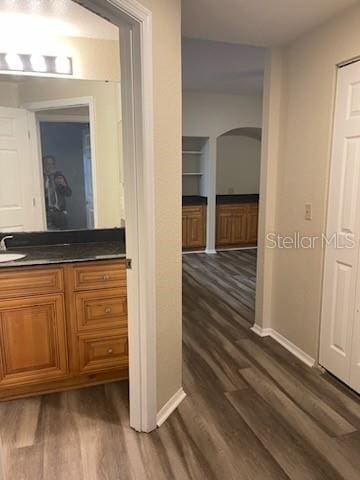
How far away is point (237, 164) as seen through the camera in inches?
283

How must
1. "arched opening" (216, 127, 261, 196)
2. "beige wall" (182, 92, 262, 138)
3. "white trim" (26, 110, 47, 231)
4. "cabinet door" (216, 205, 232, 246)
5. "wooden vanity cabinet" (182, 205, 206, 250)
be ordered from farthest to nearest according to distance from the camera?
"arched opening" (216, 127, 261, 196), "cabinet door" (216, 205, 232, 246), "wooden vanity cabinet" (182, 205, 206, 250), "beige wall" (182, 92, 262, 138), "white trim" (26, 110, 47, 231)

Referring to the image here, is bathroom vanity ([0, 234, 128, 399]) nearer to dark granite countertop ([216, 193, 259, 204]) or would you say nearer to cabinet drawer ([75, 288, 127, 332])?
cabinet drawer ([75, 288, 127, 332])

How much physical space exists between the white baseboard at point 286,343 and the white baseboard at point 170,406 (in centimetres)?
103

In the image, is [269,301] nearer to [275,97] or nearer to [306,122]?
[306,122]

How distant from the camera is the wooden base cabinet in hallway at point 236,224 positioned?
259 inches

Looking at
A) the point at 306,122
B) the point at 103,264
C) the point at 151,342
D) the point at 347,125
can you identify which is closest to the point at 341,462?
the point at 151,342

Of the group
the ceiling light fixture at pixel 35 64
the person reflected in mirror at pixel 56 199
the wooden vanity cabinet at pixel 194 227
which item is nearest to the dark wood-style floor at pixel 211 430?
the person reflected in mirror at pixel 56 199

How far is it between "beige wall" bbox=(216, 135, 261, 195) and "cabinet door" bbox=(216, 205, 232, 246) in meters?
0.67

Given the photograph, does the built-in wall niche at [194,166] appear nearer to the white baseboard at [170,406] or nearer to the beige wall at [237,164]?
the beige wall at [237,164]

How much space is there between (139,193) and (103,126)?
1325mm

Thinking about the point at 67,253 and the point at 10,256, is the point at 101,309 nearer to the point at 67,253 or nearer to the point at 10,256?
the point at 67,253

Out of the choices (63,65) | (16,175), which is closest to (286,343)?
(16,175)

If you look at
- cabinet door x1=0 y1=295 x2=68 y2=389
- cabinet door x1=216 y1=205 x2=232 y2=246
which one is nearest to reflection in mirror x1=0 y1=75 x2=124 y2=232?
cabinet door x1=0 y1=295 x2=68 y2=389

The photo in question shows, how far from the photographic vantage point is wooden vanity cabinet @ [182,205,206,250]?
635cm
